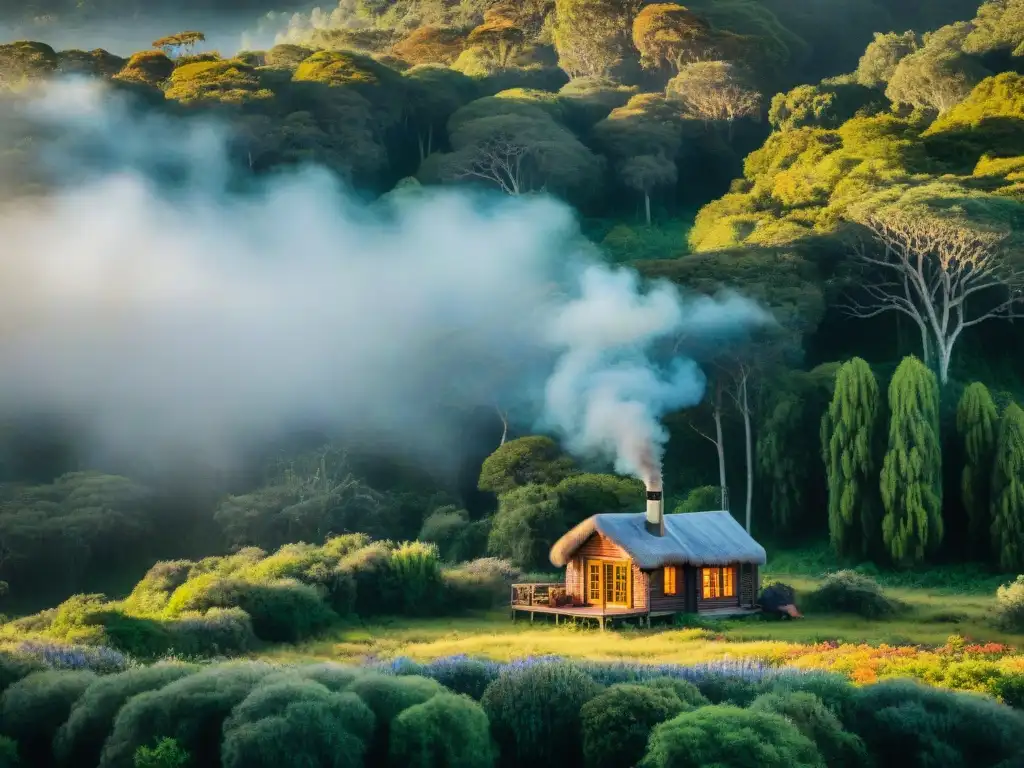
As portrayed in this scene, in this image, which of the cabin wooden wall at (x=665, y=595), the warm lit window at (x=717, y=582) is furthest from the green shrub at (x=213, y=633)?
the warm lit window at (x=717, y=582)

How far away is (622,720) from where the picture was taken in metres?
24.1

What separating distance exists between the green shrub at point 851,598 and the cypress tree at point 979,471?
7525mm

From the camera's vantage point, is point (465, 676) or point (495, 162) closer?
point (465, 676)

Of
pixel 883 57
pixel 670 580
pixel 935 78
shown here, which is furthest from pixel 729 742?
pixel 883 57

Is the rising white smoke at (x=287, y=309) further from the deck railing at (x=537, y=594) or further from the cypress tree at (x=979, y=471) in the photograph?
the deck railing at (x=537, y=594)

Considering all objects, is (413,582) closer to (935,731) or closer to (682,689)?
(682,689)

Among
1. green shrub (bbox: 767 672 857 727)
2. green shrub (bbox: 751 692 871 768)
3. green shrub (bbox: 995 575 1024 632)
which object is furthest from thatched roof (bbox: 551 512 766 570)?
green shrub (bbox: 751 692 871 768)

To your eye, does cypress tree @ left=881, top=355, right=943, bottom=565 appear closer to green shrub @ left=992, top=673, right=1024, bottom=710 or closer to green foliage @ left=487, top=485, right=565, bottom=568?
green foliage @ left=487, top=485, right=565, bottom=568

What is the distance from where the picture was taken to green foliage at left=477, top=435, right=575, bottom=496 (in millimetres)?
49156

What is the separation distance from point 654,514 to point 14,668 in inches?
674

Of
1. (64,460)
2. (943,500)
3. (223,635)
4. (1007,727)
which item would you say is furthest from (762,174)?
(1007,727)

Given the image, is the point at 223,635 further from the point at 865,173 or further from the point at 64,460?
the point at 865,173

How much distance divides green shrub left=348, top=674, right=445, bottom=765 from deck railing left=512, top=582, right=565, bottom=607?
49.5 feet

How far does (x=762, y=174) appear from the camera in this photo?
71.1 m
